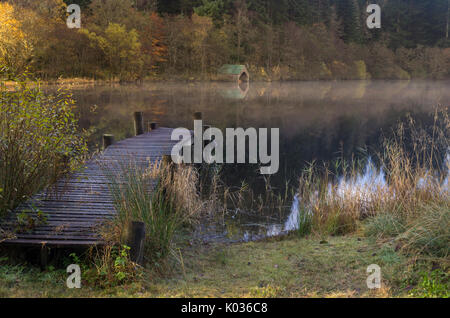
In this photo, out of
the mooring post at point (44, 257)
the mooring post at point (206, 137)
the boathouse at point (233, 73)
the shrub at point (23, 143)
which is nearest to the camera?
the mooring post at point (44, 257)

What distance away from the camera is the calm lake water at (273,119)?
37.0 feet

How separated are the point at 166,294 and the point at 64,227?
1.83 metres

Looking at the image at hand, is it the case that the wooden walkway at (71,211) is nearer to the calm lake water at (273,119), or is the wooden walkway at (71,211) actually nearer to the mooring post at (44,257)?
the mooring post at (44,257)

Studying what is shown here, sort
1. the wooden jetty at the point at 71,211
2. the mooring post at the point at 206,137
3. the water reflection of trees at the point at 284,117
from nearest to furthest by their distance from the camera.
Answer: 1. the wooden jetty at the point at 71,211
2. the mooring post at the point at 206,137
3. the water reflection of trees at the point at 284,117

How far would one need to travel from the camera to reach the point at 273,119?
2361 cm

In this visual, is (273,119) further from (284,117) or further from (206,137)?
(206,137)

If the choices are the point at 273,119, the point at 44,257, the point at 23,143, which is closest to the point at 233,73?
the point at 273,119

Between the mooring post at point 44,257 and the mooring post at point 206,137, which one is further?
the mooring post at point 206,137

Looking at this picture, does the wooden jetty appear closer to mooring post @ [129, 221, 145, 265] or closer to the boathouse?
mooring post @ [129, 221, 145, 265]

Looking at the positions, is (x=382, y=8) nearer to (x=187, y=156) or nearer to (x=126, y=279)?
(x=187, y=156)

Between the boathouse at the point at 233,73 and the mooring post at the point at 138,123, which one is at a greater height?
the boathouse at the point at 233,73

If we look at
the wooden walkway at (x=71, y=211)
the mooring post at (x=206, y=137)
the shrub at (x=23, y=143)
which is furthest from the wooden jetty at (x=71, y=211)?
the mooring post at (x=206, y=137)

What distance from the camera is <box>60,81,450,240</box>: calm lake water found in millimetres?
11289

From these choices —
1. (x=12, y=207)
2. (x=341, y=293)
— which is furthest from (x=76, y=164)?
(x=341, y=293)
